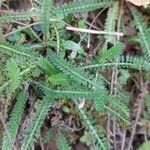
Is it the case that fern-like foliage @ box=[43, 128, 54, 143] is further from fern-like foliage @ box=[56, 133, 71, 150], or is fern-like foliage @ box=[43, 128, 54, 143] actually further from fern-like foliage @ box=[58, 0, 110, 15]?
fern-like foliage @ box=[58, 0, 110, 15]

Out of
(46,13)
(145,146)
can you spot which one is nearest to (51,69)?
(46,13)

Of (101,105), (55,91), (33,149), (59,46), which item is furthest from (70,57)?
(33,149)

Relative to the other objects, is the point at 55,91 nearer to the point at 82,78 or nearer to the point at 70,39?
the point at 82,78

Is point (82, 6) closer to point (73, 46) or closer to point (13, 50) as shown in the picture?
point (73, 46)

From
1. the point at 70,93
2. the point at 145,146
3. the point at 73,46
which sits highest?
the point at 73,46

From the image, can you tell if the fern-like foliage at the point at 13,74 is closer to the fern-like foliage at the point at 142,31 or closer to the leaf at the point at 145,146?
→ the fern-like foliage at the point at 142,31

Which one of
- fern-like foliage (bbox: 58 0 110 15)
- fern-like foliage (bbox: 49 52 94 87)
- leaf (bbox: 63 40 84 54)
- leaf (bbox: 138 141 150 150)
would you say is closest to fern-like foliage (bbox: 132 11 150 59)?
fern-like foliage (bbox: 58 0 110 15)

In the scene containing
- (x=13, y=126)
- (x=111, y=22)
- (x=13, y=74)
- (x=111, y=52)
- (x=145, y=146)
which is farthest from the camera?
(x=145, y=146)
